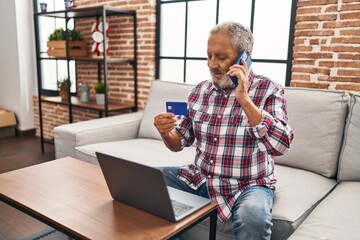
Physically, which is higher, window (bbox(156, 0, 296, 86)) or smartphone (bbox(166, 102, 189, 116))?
window (bbox(156, 0, 296, 86))

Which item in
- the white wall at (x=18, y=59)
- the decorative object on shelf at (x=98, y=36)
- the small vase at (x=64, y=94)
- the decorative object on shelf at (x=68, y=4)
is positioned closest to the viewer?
the decorative object on shelf at (x=98, y=36)

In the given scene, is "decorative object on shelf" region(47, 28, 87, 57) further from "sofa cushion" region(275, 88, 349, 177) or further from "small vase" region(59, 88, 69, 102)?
"sofa cushion" region(275, 88, 349, 177)

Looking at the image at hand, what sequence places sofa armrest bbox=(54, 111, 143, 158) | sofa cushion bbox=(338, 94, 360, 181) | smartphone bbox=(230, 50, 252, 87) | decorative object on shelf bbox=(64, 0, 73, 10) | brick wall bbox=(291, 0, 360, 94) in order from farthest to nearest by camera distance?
decorative object on shelf bbox=(64, 0, 73, 10) → sofa armrest bbox=(54, 111, 143, 158) → brick wall bbox=(291, 0, 360, 94) → sofa cushion bbox=(338, 94, 360, 181) → smartphone bbox=(230, 50, 252, 87)

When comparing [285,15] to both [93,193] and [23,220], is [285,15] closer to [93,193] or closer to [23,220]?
[93,193]

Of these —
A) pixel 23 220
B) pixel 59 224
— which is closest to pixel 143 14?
pixel 23 220

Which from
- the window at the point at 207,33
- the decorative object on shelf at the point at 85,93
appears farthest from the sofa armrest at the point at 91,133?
the decorative object on shelf at the point at 85,93

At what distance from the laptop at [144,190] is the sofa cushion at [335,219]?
1.33 feet

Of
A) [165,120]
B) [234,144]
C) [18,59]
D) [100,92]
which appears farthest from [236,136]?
[18,59]

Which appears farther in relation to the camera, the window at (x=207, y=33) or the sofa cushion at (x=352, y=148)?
the window at (x=207, y=33)

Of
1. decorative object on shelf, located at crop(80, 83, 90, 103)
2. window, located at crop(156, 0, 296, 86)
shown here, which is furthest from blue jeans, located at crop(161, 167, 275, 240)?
decorative object on shelf, located at crop(80, 83, 90, 103)

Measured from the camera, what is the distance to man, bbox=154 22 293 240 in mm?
1275

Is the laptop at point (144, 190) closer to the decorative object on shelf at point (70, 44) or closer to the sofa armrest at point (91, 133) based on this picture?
the sofa armrest at point (91, 133)

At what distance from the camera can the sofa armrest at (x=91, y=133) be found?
242 cm

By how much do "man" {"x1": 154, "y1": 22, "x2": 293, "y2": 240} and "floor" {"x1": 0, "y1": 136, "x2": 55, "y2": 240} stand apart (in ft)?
3.47
